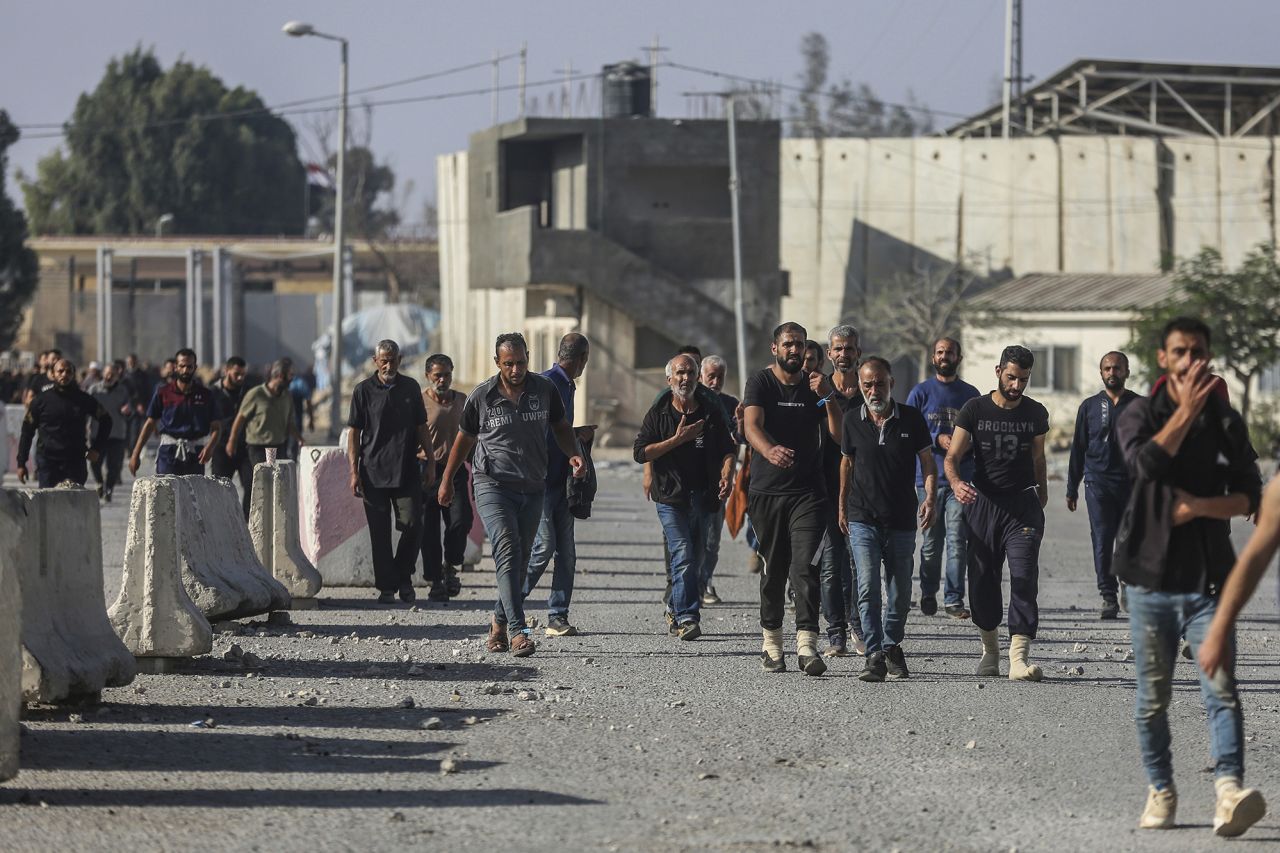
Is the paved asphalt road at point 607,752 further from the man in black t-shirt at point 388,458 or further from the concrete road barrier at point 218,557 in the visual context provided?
the man in black t-shirt at point 388,458

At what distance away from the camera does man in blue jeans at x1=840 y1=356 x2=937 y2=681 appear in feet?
34.9

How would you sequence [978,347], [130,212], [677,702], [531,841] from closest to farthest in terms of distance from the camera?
[531,841]
[677,702]
[978,347]
[130,212]

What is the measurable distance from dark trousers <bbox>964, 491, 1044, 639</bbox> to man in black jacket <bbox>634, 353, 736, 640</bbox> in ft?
6.74

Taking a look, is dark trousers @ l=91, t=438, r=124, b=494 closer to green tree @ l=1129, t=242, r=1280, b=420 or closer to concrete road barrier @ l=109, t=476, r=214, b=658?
concrete road barrier @ l=109, t=476, r=214, b=658

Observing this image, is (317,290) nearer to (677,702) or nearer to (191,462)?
(191,462)

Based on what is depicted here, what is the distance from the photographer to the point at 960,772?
791 cm

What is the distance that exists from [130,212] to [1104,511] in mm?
86245

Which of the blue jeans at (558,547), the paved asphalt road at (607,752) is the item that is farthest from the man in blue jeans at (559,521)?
the paved asphalt road at (607,752)

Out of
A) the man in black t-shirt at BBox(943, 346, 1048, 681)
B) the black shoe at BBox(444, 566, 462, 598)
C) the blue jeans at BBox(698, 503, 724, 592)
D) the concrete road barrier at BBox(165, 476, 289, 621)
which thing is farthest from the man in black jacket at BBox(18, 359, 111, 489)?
the man in black t-shirt at BBox(943, 346, 1048, 681)

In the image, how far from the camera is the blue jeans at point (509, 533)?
1130 cm

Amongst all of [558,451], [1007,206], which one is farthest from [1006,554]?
[1007,206]

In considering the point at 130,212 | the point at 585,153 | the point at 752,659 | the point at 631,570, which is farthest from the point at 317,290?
the point at 752,659

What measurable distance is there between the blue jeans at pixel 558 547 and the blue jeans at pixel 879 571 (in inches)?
93.5

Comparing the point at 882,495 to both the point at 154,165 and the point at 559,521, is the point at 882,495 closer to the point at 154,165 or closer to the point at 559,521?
the point at 559,521
